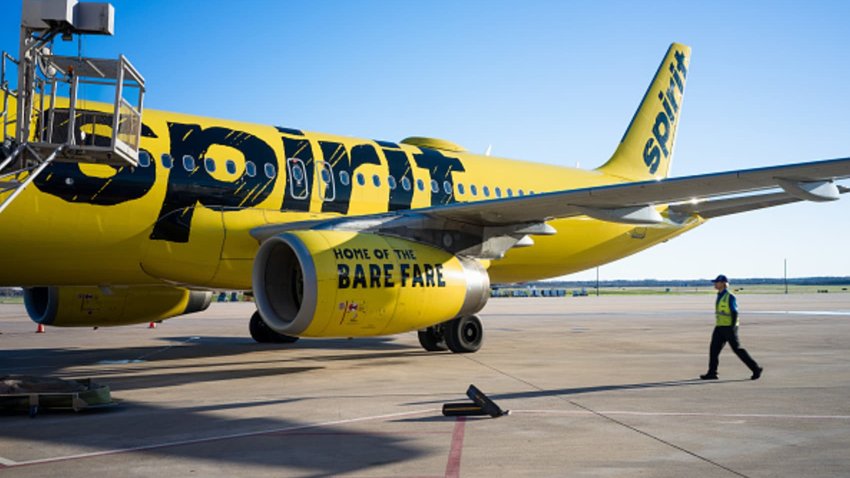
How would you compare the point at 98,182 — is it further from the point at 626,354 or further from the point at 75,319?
the point at 626,354

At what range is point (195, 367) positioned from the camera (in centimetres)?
1169

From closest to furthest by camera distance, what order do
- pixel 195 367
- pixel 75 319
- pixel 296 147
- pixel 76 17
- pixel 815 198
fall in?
pixel 76 17, pixel 815 198, pixel 195 367, pixel 296 147, pixel 75 319

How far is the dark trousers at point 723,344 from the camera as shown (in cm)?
972

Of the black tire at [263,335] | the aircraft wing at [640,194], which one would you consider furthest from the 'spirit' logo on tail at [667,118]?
the black tire at [263,335]

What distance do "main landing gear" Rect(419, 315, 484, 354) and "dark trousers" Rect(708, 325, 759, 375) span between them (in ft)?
15.4

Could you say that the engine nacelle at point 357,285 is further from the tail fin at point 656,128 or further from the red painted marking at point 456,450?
the tail fin at point 656,128

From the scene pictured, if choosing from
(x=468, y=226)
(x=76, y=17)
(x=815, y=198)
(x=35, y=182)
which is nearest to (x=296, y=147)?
(x=468, y=226)

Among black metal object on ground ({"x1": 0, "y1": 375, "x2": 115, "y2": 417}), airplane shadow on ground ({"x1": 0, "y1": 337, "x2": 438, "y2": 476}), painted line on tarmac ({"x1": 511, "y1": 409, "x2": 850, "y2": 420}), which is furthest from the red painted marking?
black metal object on ground ({"x1": 0, "y1": 375, "x2": 115, "y2": 417})

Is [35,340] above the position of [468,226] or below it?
below

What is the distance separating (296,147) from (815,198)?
25.3ft

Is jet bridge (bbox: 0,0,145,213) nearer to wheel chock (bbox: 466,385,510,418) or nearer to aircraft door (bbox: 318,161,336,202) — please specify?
aircraft door (bbox: 318,161,336,202)

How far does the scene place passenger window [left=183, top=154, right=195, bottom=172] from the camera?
11.3m

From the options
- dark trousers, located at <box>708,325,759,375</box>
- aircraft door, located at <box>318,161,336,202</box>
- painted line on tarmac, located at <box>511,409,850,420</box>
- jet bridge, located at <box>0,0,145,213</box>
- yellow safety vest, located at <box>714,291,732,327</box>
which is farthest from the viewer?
aircraft door, located at <box>318,161,336,202</box>

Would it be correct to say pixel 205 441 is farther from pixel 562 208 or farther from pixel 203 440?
pixel 562 208
